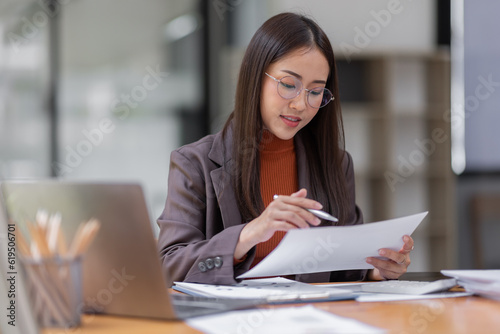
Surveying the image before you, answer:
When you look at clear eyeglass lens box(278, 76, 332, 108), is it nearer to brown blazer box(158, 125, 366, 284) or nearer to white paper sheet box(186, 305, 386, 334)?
brown blazer box(158, 125, 366, 284)

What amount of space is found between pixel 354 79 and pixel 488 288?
3721 millimetres

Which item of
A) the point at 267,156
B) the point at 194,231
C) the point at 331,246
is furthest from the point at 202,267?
the point at 267,156

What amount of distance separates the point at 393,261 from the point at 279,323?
0.65 meters

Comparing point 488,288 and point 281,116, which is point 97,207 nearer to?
point 488,288

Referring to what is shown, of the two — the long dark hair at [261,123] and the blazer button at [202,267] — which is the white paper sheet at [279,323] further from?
the long dark hair at [261,123]

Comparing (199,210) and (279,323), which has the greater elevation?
(199,210)

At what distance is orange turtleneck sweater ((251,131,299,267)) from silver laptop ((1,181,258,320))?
908mm

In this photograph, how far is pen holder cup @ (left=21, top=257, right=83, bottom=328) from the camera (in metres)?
0.93

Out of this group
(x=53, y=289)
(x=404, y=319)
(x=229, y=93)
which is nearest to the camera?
(x=53, y=289)

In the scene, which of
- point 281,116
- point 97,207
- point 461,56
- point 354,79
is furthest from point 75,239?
point 461,56

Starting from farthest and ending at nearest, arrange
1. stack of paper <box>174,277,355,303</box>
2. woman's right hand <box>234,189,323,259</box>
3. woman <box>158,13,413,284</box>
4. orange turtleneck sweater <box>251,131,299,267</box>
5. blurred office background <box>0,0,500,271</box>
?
blurred office background <box>0,0,500,271</box> < orange turtleneck sweater <box>251,131,299,267</box> < woman <box>158,13,413,284</box> < woman's right hand <box>234,189,323,259</box> < stack of paper <box>174,277,355,303</box>

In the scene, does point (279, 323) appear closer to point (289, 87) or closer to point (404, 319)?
point (404, 319)

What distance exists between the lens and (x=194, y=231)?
5.52 ft

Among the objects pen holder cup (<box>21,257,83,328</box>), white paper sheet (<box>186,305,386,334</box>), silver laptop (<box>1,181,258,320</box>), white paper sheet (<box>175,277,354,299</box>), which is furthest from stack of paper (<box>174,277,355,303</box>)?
pen holder cup (<box>21,257,83,328</box>)
